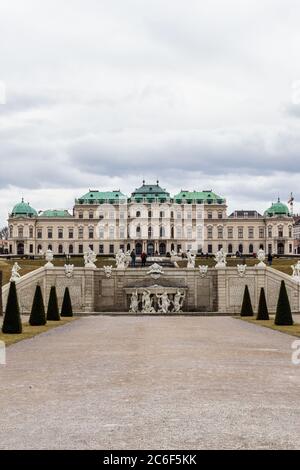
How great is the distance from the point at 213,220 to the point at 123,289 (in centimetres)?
7612

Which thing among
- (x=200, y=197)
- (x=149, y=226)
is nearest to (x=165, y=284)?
(x=149, y=226)

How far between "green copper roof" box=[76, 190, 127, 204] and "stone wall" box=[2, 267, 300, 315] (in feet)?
243

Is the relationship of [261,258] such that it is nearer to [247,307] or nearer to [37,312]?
[247,307]

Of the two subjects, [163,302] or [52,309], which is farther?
[163,302]

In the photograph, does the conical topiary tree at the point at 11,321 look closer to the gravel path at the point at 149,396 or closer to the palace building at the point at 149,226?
the gravel path at the point at 149,396

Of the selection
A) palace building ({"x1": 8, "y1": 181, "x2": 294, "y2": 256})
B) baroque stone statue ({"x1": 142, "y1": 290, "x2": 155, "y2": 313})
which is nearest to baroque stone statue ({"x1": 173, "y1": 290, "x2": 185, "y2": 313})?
baroque stone statue ({"x1": 142, "y1": 290, "x2": 155, "y2": 313})

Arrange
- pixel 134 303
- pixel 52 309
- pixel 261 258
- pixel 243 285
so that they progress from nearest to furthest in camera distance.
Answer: pixel 52 309 → pixel 134 303 → pixel 243 285 → pixel 261 258

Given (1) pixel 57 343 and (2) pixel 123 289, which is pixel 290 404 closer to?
(1) pixel 57 343

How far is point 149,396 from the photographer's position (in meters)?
9.05

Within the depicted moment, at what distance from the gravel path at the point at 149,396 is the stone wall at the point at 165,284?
20.8m

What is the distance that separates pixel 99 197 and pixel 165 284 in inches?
2979

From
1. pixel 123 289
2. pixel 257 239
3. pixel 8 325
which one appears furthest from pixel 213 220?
pixel 8 325

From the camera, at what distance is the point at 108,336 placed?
19.3 meters

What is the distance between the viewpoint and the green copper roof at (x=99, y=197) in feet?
370
